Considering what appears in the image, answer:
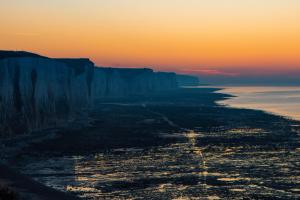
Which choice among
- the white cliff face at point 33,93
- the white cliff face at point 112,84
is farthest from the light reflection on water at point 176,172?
the white cliff face at point 112,84

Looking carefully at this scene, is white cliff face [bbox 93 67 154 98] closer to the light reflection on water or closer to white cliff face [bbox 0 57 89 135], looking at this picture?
white cliff face [bbox 0 57 89 135]

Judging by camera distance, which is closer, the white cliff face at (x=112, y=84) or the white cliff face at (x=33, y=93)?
the white cliff face at (x=33, y=93)

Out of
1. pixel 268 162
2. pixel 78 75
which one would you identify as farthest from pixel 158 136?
pixel 78 75

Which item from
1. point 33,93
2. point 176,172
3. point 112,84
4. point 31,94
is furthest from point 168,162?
point 112,84

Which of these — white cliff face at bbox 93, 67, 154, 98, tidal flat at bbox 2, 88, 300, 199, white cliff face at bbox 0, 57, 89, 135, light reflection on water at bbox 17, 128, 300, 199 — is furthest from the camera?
white cliff face at bbox 93, 67, 154, 98

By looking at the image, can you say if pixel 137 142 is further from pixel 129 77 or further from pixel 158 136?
pixel 129 77

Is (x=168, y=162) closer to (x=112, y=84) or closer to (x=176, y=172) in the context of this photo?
(x=176, y=172)

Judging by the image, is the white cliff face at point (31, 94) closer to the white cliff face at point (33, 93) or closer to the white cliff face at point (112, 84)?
the white cliff face at point (33, 93)

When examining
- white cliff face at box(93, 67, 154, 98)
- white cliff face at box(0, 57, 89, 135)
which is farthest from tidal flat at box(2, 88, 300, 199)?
white cliff face at box(93, 67, 154, 98)

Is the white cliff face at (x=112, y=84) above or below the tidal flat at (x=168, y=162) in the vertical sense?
above
